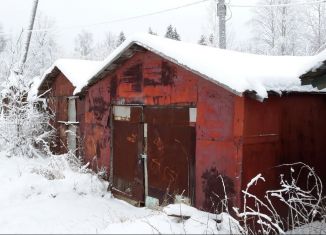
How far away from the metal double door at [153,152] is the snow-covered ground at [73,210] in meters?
0.44

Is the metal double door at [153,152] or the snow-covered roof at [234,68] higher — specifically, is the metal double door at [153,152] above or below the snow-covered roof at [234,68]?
below

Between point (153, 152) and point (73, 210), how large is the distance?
6.37ft

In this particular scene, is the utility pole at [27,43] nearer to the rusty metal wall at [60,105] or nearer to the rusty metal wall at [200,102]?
the rusty metal wall at [60,105]

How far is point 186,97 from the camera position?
7719 mm

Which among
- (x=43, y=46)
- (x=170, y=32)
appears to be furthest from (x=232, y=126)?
(x=170, y=32)

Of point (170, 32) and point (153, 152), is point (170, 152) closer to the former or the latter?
point (153, 152)

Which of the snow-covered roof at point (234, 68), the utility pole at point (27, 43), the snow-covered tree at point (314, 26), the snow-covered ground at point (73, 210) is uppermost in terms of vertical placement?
the snow-covered tree at point (314, 26)

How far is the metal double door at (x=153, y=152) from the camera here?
7.80m

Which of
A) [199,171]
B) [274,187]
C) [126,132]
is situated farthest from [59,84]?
[274,187]

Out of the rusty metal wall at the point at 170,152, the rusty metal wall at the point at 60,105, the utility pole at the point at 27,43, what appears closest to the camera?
the rusty metal wall at the point at 170,152

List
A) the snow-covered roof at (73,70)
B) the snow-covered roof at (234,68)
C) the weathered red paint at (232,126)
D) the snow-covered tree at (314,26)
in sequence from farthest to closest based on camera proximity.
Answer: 1. the snow-covered tree at (314,26)
2. the snow-covered roof at (73,70)
3. the weathered red paint at (232,126)
4. the snow-covered roof at (234,68)

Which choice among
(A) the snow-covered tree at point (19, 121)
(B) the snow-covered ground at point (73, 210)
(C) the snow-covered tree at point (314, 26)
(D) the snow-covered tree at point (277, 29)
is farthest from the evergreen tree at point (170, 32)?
(B) the snow-covered ground at point (73, 210)

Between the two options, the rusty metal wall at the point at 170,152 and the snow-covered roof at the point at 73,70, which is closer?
the rusty metal wall at the point at 170,152

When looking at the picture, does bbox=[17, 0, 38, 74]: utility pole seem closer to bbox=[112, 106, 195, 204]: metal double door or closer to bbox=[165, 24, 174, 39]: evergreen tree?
bbox=[112, 106, 195, 204]: metal double door
